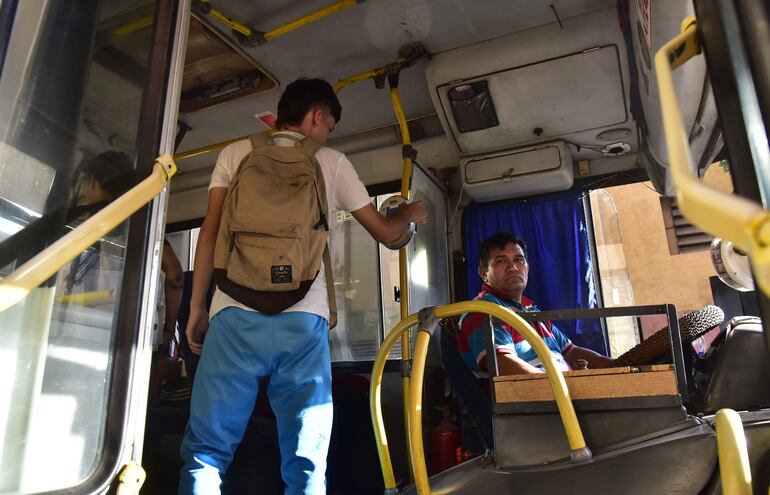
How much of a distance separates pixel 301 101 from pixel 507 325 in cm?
153

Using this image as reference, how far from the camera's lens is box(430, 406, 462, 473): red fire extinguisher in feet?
10.0

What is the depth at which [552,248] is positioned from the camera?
3777 millimetres

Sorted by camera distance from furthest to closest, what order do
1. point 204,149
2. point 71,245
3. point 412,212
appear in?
point 204,149 < point 412,212 < point 71,245

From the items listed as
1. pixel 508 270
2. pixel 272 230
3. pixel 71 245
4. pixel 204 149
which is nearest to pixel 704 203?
pixel 71 245

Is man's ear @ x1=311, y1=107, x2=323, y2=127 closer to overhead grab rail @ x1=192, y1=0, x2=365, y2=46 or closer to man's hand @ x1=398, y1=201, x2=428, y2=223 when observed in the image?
man's hand @ x1=398, y1=201, x2=428, y2=223

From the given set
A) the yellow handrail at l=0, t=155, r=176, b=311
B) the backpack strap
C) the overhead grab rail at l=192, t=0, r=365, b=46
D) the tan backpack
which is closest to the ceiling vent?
the overhead grab rail at l=192, t=0, r=365, b=46

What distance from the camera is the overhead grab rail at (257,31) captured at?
2.55 meters

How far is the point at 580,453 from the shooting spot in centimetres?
155

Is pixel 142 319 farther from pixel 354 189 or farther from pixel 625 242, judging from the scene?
pixel 625 242

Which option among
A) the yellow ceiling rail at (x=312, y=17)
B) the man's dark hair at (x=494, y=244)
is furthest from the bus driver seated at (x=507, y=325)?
the yellow ceiling rail at (x=312, y=17)

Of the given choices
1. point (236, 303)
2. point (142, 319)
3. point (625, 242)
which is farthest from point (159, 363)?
point (625, 242)

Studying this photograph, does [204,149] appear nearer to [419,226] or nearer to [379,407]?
[419,226]

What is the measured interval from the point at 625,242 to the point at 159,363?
8677 mm

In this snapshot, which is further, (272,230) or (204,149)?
(204,149)
